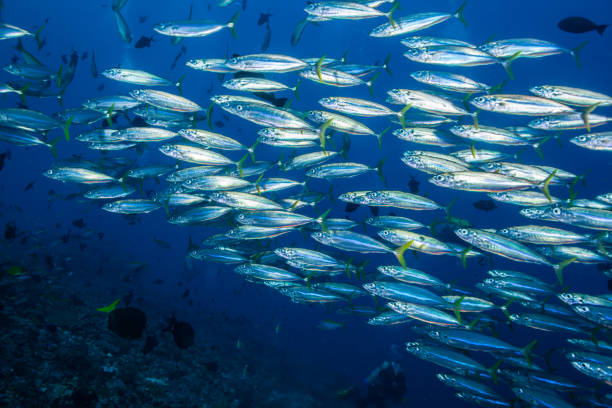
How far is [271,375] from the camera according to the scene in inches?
425

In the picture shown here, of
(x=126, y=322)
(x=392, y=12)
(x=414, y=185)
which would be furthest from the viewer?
(x=414, y=185)

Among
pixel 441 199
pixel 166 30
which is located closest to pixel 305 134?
pixel 166 30

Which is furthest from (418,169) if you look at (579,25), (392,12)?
(579,25)

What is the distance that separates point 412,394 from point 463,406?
450cm

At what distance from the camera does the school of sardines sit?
16.3ft

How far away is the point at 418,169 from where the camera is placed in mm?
5277

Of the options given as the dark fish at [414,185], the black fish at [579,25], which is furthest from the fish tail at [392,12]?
the dark fish at [414,185]

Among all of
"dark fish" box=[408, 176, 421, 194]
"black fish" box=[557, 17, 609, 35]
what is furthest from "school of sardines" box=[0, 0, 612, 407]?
"dark fish" box=[408, 176, 421, 194]

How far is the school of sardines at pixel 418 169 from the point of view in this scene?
498 cm

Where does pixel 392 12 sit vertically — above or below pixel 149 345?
above

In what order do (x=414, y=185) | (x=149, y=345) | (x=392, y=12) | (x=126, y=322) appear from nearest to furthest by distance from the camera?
(x=126, y=322) → (x=392, y=12) → (x=149, y=345) → (x=414, y=185)

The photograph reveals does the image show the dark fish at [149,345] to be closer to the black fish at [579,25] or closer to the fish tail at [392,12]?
the fish tail at [392,12]

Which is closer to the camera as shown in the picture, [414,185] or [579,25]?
[579,25]

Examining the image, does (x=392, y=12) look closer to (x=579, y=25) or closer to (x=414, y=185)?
(x=579, y=25)
